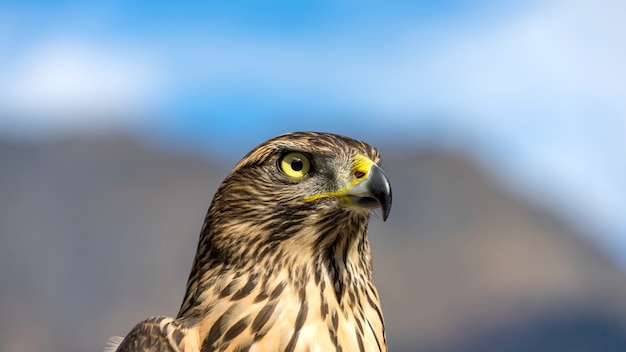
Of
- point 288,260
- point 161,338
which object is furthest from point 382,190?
point 161,338

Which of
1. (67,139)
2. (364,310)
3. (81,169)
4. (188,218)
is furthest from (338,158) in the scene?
(67,139)

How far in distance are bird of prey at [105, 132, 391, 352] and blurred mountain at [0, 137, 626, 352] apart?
33.3 meters

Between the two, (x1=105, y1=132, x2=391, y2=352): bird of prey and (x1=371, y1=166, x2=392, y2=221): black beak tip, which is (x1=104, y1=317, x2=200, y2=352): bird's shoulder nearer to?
(x1=105, y1=132, x2=391, y2=352): bird of prey

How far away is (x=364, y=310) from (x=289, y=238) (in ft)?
1.57

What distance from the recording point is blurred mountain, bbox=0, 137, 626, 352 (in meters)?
40.7

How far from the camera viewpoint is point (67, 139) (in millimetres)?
54625

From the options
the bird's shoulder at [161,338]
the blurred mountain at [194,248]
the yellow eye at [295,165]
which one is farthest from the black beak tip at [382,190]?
the blurred mountain at [194,248]

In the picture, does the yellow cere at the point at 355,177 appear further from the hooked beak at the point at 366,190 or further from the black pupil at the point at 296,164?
the black pupil at the point at 296,164

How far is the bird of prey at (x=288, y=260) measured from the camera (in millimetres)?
4001

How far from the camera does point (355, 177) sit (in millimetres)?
4078

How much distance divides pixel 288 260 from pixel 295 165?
0.44 m

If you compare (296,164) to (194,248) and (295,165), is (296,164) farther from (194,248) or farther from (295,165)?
(194,248)

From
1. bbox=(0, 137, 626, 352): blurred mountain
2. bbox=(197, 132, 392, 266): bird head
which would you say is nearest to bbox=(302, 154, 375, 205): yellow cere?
bbox=(197, 132, 392, 266): bird head

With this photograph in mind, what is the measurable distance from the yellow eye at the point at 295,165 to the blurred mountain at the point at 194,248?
3340cm
